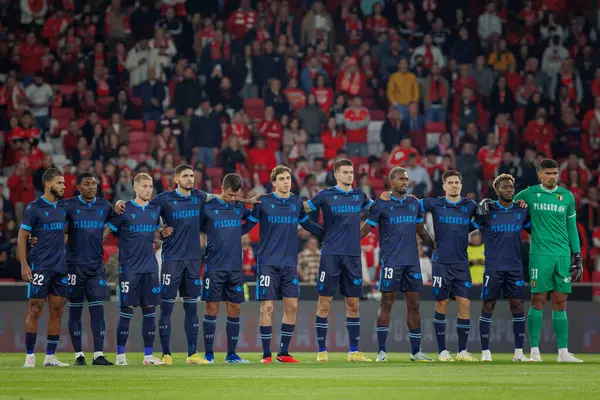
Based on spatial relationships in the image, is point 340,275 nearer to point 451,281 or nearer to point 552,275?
point 451,281

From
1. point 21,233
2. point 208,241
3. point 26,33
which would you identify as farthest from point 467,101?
point 21,233

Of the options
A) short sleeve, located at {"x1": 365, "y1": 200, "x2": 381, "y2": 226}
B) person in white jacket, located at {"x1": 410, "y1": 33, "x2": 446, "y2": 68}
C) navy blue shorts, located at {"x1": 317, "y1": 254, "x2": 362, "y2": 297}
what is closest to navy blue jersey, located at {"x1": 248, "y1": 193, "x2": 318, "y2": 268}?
navy blue shorts, located at {"x1": 317, "y1": 254, "x2": 362, "y2": 297}

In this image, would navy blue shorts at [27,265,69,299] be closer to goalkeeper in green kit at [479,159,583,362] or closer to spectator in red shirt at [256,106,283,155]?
goalkeeper in green kit at [479,159,583,362]

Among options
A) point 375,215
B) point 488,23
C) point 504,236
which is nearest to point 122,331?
point 375,215

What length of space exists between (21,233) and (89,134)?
10065mm

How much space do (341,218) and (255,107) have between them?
442 inches

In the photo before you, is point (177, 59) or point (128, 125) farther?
point (177, 59)

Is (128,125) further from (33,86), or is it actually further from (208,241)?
(208,241)

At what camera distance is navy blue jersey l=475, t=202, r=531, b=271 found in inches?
611

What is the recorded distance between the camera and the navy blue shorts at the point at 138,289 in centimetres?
1479

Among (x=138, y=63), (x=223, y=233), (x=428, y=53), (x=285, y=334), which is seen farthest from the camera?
(x=428, y=53)

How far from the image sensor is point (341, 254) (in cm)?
1534

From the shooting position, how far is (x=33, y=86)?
2583 centimetres

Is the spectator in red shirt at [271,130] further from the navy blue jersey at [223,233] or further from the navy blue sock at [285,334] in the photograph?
the navy blue sock at [285,334]
